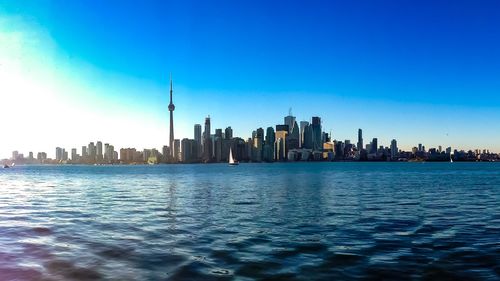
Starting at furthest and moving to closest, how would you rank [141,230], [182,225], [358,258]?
[182,225], [141,230], [358,258]

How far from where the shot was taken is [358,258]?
73.9 feet

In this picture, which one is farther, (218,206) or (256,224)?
(218,206)

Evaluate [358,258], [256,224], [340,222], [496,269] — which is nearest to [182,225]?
[256,224]

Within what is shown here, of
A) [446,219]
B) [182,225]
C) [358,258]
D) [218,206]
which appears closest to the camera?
[358,258]

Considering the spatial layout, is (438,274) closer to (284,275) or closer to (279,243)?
(284,275)

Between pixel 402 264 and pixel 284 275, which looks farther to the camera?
pixel 402 264

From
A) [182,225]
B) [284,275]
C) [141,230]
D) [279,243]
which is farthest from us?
[182,225]

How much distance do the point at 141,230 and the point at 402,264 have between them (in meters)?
18.9

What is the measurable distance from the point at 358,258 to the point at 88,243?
16147mm

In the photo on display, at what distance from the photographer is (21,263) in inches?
860

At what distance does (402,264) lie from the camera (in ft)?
69.2

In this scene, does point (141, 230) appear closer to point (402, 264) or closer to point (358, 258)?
point (358, 258)

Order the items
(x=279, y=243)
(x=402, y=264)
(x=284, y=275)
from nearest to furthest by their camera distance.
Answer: (x=284, y=275), (x=402, y=264), (x=279, y=243)

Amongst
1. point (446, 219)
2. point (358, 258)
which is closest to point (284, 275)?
point (358, 258)
